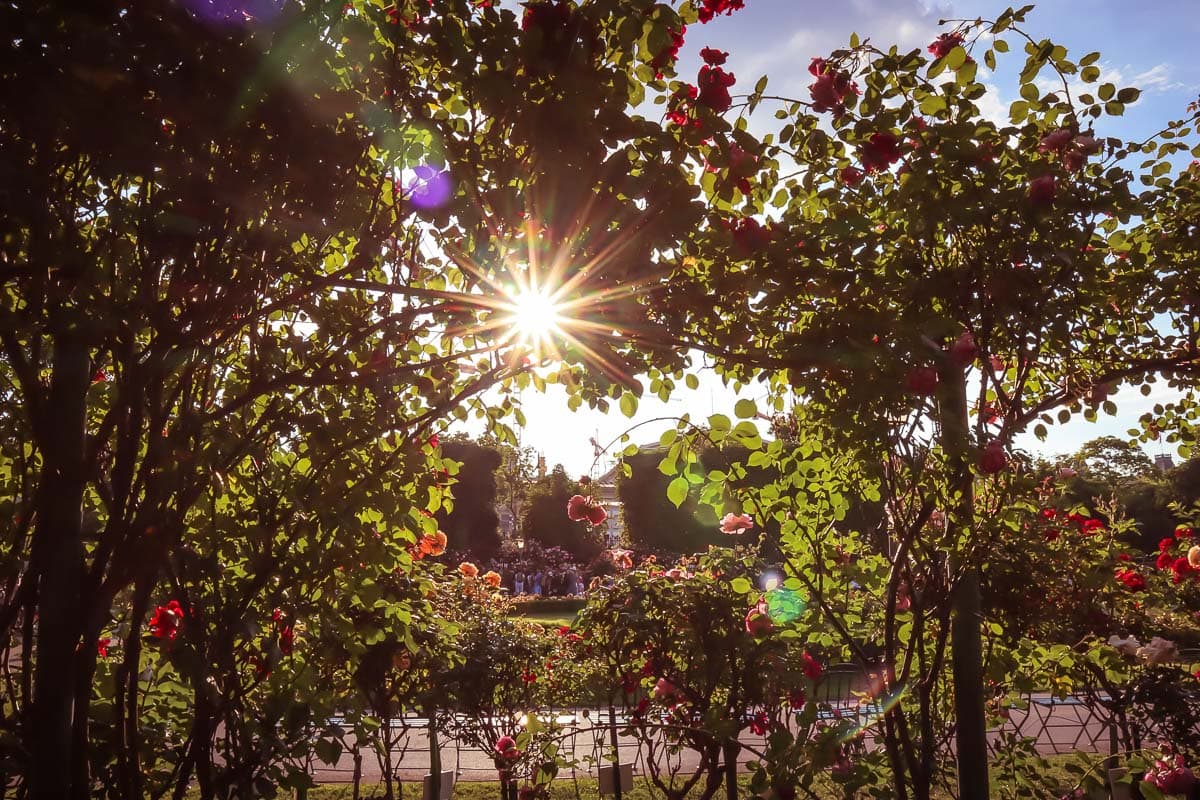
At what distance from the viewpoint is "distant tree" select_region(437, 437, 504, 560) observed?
29641mm

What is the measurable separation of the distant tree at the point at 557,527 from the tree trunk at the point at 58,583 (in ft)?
99.8

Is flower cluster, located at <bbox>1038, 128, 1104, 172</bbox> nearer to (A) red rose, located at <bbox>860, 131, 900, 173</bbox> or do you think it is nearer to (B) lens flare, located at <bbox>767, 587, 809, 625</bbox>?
(A) red rose, located at <bbox>860, 131, 900, 173</bbox>

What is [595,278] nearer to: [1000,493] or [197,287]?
[197,287]

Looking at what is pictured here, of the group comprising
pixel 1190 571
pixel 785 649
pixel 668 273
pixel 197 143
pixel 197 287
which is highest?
pixel 197 143

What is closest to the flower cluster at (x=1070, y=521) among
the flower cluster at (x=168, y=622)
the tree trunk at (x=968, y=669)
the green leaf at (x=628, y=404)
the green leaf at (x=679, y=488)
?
the tree trunk at (x=968, y=669)

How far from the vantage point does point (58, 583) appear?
1.54 meters

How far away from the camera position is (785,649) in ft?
14.3

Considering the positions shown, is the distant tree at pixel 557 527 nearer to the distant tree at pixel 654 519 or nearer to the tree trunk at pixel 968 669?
the distant tree at pixel 654 519

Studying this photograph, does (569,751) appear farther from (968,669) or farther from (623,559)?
(968,669)

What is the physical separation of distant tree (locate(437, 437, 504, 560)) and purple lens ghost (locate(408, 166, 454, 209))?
91.3 ft

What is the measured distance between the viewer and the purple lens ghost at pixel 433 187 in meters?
1.97

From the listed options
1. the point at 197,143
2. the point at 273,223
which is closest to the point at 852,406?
the point at 273,223

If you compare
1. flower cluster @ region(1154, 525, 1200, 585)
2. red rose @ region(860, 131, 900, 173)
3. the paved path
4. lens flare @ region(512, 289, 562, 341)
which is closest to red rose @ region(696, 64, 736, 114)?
red rose @ region(860, 131, 900, 173)

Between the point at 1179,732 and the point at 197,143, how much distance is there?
5.81 m
